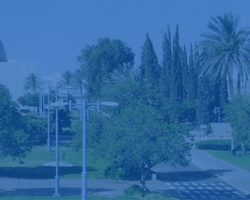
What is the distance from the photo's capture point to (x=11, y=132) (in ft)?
138

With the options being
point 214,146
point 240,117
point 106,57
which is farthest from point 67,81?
point 106,57

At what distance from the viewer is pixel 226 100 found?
8544 cm

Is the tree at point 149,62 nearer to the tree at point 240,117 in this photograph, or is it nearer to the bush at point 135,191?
the tree at point 240,117

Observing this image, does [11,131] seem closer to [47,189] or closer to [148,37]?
[47,189]

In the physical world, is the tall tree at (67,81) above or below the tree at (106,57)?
below

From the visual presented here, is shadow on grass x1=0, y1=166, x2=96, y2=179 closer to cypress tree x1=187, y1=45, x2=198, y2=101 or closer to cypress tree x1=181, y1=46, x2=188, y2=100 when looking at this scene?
cypress tree x1=187, y1=45, x2=198, y2=101

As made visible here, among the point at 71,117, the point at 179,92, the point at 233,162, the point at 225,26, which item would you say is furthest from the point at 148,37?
the point at 233,162

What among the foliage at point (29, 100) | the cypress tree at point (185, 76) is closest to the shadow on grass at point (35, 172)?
the cypress tree at point (185, 76)

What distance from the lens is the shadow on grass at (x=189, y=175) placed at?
46.8 meters

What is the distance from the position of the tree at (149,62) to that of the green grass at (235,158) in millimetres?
24989

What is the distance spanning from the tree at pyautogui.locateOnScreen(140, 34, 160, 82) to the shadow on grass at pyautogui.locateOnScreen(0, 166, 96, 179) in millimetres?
39257

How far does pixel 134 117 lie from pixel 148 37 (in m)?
53.8

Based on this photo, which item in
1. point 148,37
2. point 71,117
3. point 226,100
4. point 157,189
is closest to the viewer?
point 157,189

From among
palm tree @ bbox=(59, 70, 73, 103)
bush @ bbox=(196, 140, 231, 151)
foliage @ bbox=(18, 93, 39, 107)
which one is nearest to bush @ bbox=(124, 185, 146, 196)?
palm tree @ bbox=(59, 70, 73, 103)
